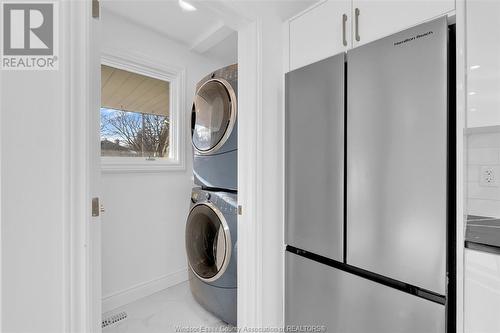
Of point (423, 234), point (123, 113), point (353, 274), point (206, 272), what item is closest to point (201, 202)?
point (206, 272)

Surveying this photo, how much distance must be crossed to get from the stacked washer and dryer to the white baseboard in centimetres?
44

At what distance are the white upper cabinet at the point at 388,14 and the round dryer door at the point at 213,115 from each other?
2.92ft

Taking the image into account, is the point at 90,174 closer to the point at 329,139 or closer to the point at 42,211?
the point at 42,211

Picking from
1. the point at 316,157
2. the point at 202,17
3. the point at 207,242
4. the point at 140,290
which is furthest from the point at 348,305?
the point at 202,17

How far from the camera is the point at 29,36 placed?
90 centimetres

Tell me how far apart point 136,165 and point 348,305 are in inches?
75.9

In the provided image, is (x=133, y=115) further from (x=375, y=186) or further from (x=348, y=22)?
(x=375, y=186)

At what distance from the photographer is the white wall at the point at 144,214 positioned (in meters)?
2.19

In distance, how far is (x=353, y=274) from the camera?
123 cm

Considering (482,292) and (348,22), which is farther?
(348,22)

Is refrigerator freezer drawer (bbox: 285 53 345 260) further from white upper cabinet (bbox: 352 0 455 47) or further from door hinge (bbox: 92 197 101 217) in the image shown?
door hinge (bbox: 92 197 101 217)

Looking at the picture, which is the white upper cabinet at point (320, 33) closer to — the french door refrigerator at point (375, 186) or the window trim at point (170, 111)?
the french door refrigerator at point (375, 186)

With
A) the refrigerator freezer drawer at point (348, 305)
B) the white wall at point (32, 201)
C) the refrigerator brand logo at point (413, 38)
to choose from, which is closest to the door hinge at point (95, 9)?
the white wall at point (32, 201)

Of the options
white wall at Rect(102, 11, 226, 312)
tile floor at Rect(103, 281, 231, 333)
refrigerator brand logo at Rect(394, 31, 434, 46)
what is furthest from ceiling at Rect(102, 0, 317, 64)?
tile floor at Rect(103, 281, 231, 333)
